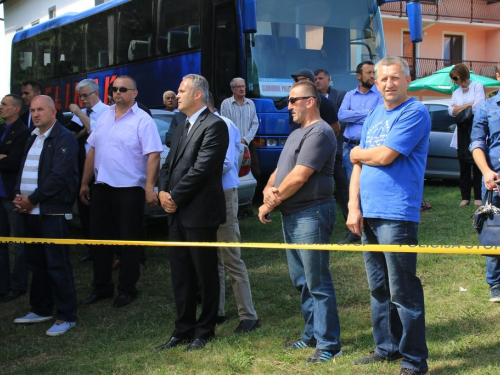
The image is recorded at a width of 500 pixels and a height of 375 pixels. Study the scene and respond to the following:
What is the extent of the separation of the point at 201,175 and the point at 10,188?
2.56 meters

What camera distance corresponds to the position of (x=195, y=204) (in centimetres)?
471

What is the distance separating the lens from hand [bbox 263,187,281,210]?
4.26 meters

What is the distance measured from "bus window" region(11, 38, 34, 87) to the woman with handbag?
11.8m

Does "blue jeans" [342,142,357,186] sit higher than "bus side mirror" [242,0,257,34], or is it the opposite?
"bus side mirror" [242,0,257,34]

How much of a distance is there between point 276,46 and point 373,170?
7.35 metres

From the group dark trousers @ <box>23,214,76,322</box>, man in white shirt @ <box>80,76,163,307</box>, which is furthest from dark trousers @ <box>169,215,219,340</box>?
Answer: dark trousers @ <box>23,214,76,322</box>

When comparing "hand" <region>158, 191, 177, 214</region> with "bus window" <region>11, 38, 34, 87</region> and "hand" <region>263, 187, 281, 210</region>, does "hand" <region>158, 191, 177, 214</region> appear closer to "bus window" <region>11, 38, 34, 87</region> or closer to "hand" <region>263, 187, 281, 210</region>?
"hand" <region>263, 187, 281, 210</region>

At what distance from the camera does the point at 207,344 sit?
4.74m

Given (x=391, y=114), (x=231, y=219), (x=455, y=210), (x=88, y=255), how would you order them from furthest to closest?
(x=455, y=210) → (x=88, y=255) → (x=231, y=219) → (x=391, y=114)

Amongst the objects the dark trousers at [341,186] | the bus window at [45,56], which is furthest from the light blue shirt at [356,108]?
the bus window at [45,56]

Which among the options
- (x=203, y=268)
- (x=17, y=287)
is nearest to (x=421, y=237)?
(x=203, y=268)

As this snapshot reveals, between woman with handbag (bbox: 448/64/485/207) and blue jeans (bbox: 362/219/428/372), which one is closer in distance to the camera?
blue jeans (bbox: 362/219/428/372)

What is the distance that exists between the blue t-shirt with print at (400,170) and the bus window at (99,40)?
10834 millimetres

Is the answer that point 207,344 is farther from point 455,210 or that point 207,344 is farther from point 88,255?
point 455,210
